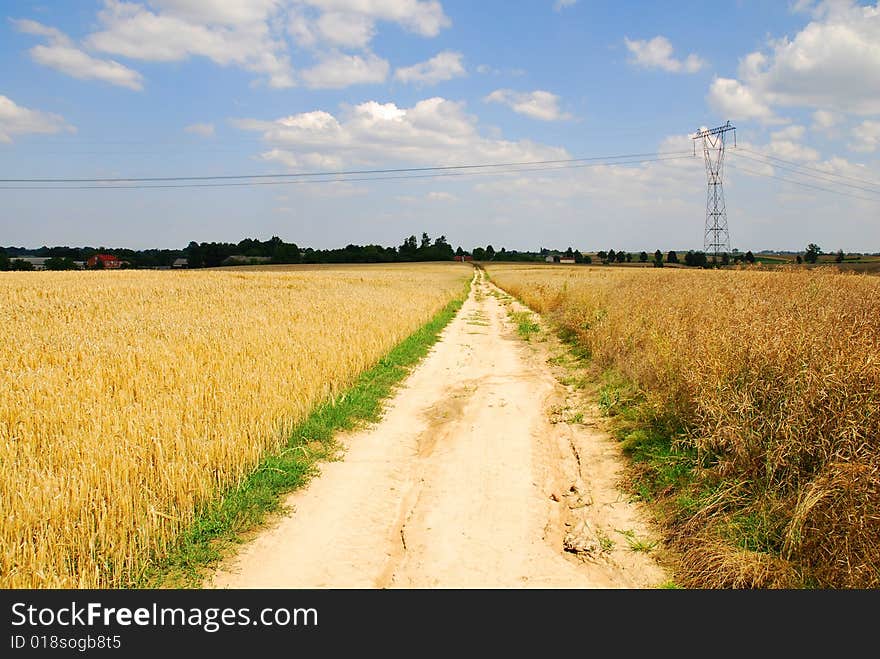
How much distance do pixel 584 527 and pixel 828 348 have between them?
3.39 metres

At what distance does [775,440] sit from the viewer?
5176 mm

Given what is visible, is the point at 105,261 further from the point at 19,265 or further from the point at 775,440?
the point at 775,440

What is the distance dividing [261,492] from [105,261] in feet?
342

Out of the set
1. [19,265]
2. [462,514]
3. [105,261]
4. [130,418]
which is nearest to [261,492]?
[130,418]

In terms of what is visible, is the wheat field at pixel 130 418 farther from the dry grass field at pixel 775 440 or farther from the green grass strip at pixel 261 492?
the dry grass field at pixel 775 440

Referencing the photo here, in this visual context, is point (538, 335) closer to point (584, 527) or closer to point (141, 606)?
point (584, 527)

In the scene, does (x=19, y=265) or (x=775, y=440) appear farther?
(x=19, y=265)

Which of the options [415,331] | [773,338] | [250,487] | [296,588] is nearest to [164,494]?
[250,487]

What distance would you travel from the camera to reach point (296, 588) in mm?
4270

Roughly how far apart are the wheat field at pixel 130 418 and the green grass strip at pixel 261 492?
14 cm

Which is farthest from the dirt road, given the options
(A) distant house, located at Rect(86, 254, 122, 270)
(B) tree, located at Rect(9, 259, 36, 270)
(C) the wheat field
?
(A) distant house, located at Rect(86, 254, 122, 270)

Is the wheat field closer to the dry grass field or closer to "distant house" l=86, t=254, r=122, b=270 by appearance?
the dry grass field

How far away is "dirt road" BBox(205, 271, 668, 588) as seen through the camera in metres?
4.47

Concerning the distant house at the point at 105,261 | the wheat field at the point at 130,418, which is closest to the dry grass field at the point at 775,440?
the wheat field at the point at 130,418
